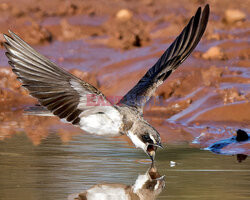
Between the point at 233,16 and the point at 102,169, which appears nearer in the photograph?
the point at 102,169

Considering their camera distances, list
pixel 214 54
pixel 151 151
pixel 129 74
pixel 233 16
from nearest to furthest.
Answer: pixel 151 151, pixel 129 74, pixel 214 54, pixel 233 16

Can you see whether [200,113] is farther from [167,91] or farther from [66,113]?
[66,113]

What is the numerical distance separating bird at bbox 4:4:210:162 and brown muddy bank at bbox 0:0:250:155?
1.76 meters

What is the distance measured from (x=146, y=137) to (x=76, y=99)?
2.90 feet

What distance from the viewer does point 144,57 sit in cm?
1374

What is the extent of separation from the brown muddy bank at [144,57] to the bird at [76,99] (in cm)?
176

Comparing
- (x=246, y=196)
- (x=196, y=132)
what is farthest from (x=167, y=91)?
(x=246, y=196)

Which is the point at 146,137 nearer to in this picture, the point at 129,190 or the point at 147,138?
the point at 147,138

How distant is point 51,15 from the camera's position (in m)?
17.0

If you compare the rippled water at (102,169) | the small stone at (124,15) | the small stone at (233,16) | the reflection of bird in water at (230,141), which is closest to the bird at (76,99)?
the rippled water at (102,169)

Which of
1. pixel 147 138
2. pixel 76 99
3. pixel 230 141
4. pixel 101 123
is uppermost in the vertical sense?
pixel 76 99

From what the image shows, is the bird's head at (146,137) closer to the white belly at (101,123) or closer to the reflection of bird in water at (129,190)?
the white belly at (101,123)

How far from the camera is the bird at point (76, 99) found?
242 inches

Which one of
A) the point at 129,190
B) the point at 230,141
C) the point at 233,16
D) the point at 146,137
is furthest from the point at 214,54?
the point at 129,190
